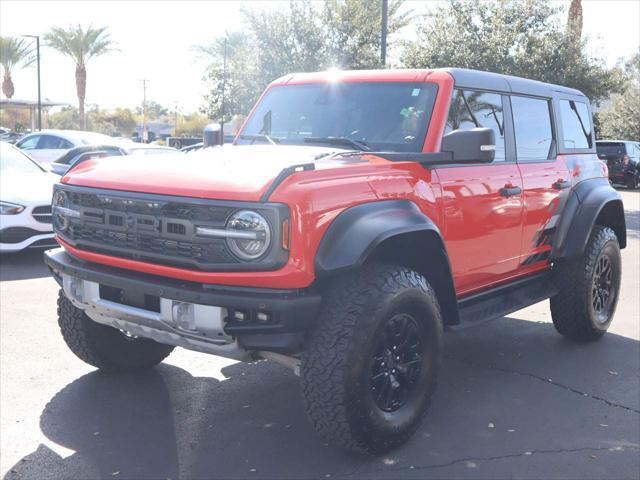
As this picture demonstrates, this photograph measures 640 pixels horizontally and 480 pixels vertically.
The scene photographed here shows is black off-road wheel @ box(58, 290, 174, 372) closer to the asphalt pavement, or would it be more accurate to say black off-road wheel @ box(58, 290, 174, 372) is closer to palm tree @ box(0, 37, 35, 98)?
the asphalt pavement

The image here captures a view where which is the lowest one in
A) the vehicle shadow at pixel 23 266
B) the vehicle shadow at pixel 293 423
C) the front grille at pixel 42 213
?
the vehicle shadow at pixel 293 423

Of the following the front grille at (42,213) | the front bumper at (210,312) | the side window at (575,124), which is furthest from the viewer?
the front grille at (42,213)

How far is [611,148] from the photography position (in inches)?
961

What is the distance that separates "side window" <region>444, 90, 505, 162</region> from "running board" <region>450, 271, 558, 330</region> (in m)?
0.88

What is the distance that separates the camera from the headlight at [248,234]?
3279 millimetres

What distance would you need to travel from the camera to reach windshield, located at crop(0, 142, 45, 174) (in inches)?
370

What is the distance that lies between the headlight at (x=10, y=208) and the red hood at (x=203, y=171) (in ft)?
15.0

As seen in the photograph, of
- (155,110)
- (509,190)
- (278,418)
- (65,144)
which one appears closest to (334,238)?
(278,418)

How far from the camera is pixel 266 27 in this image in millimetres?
23734

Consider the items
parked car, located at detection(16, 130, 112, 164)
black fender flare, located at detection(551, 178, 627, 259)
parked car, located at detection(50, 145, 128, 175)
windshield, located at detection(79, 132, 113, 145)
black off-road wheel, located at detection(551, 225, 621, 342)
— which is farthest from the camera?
parked car, located at detection(16, 130, 112, 164)

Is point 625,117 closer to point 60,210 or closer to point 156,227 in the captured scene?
point 60,210

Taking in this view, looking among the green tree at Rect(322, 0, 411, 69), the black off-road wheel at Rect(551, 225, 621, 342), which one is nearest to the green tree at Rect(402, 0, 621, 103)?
the green tree at Rect(322, 0, 411, 69)

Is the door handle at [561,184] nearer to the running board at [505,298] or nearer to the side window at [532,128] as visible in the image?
the side window at [532,128]

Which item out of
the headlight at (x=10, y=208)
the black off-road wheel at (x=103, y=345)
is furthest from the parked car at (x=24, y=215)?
the black off-road wheel at (x=103, y=345)
